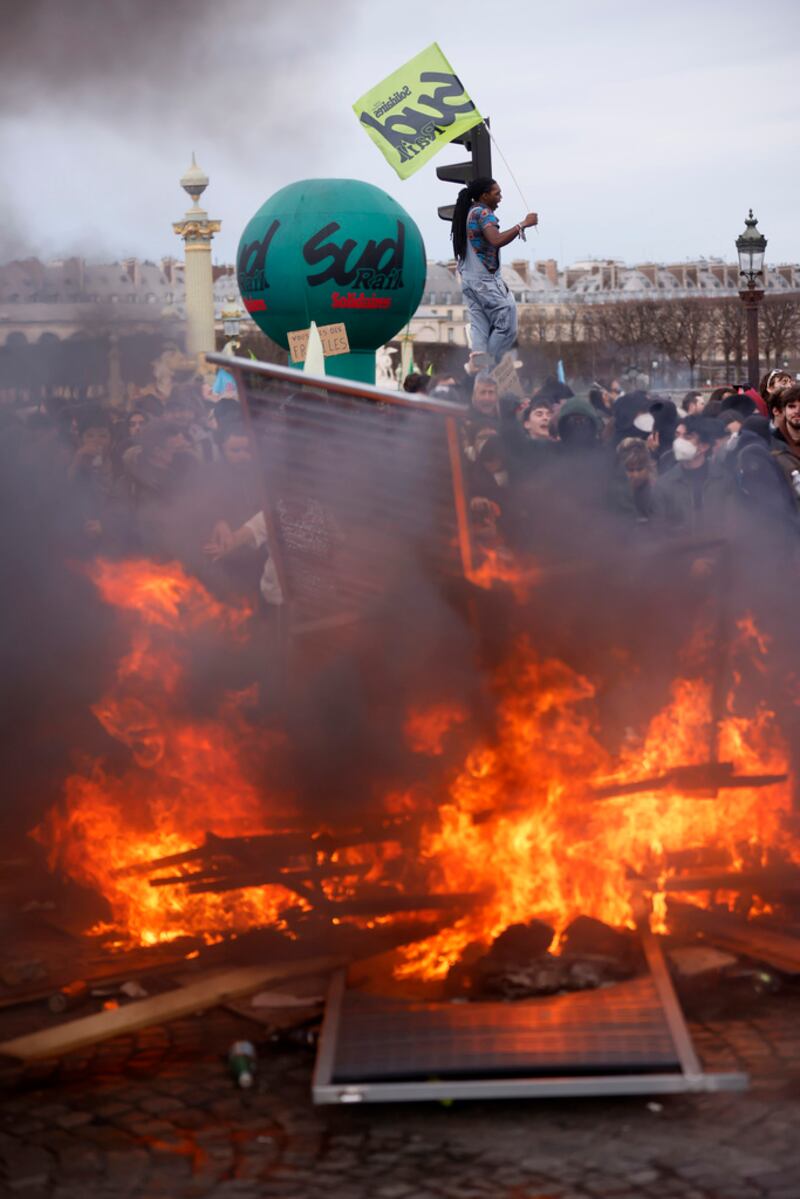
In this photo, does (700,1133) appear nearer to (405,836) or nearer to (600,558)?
(405,836)

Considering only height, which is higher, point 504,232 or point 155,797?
point 504,232

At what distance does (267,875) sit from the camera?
562 cm

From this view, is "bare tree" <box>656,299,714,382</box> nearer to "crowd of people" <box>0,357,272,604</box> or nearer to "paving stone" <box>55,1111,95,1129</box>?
"crowd of people" <box>0,357,272,604</box>

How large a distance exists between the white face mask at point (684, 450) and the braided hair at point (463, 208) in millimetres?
1820

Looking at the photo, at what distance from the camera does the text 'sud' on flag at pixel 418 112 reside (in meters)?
9.77

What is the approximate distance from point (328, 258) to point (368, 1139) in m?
8.06

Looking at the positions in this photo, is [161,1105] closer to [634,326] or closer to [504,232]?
[504,232]

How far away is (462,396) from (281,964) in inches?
178

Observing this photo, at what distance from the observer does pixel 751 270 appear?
1898cm

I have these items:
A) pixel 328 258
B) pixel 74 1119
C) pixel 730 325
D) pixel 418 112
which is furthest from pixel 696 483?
pixel 730 325

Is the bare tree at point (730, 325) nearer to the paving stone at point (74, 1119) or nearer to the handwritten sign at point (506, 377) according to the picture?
the handwritten sign at point (506, 377)

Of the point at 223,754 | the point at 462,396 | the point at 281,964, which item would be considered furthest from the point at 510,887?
the point at 462,396

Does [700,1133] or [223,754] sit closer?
[700,1133]

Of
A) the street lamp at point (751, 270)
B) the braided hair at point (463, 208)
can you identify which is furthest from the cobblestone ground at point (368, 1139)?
the street lamp at point (751, 270)
